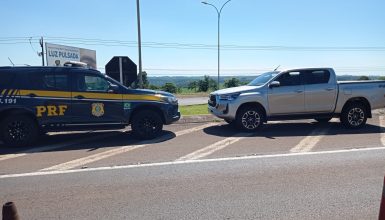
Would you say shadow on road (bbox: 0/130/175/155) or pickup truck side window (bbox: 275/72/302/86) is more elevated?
pickup truck side window (bbox: 275/72/302/86)

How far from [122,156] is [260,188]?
3439 millimetres

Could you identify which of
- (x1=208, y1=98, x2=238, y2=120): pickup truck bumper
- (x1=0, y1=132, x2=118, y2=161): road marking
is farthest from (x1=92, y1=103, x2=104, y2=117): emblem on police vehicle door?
(x1=208, y1=98, x2=238, y2=120): pickup truck bumper

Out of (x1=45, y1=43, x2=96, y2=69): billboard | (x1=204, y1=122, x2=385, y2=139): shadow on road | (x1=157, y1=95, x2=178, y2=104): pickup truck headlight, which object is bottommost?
(x1=204, y1=122, x2=385, y2=139): shadow on road

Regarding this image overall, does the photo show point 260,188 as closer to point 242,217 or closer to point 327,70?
point 242,217

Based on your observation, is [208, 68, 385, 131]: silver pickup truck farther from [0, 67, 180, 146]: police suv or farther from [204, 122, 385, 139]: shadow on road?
[0, 67, 180, 146]: police suv

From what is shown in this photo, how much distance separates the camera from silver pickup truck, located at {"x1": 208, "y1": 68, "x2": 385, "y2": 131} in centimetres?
1102

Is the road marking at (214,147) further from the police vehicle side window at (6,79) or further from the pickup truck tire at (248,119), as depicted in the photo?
the police vehicle side window at (6,79)

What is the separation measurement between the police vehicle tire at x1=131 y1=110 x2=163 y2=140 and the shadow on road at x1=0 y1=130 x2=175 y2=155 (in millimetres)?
201

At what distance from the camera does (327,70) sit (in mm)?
11547

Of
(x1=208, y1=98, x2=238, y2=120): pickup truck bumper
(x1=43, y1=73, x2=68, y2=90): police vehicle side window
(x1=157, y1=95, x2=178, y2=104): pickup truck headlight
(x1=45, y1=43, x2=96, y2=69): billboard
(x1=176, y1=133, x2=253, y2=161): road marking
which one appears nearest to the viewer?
(x1=176, y1=133, x2=253, y2=161): road marking

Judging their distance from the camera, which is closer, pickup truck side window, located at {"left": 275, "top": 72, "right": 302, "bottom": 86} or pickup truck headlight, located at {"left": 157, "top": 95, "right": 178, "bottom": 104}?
pickup truck headlight, located at {"left": 157, "top": 95, "right": 178, "bottom": 104}

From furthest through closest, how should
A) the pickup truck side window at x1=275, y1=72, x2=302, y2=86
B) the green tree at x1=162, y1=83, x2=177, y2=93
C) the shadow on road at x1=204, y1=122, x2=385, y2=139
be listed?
the green tree at x1=162, y1=83, x2=177, y2=93 → the pickup truck side window at x1=275, y1=72, x2=302, y2=86 → the shadow on road at x1=204, y1=122, x2=385, y2=139

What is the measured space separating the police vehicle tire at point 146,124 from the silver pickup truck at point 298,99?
2.16 m

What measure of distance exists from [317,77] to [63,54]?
18748 millimetres
